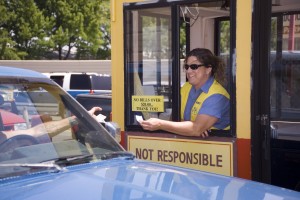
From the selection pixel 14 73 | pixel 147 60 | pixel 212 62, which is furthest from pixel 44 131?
pixel 212 62

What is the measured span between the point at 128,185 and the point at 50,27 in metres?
30.5

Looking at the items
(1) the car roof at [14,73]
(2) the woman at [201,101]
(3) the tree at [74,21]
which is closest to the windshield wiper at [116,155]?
(1) the car roof at [14,73]

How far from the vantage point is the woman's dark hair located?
14.4 feet

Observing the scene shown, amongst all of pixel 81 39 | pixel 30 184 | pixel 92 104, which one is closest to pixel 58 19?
pixel 81 39

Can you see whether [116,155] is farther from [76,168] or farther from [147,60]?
[147,60]

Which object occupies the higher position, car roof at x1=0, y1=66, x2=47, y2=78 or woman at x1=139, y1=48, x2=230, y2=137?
car roof at x1=0, y1=66, x2=47, y2=78

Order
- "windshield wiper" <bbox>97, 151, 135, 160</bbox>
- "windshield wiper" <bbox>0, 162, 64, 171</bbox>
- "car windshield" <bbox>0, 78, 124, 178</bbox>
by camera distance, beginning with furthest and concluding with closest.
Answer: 1. "windshield wiper" <bbox>97, 151, 135, 160</bbox>
2. "car windshield" <bbox>0, 78, 124, 178</bbox>
3. "windshield wiper" <bbox>0, 162, 64, 171</bbox>

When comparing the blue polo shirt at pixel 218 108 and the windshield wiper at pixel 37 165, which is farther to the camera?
the blue polo shirt at pixel 218 108

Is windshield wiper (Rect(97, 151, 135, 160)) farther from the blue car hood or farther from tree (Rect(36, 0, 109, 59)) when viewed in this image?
tree (Rect(36, 0, 109, 59))

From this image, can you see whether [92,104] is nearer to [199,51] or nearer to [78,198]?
[199,51]

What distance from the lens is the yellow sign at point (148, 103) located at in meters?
4.50

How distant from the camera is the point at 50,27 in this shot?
3195 cm

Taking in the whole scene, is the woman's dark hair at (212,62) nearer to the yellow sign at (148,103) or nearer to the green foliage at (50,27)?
the yellow sign at (148,103)

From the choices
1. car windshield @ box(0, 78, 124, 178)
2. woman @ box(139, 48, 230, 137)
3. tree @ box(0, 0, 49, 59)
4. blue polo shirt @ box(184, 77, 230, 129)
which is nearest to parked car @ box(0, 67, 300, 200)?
car windshield @ box(0, 78, 124, 178)
